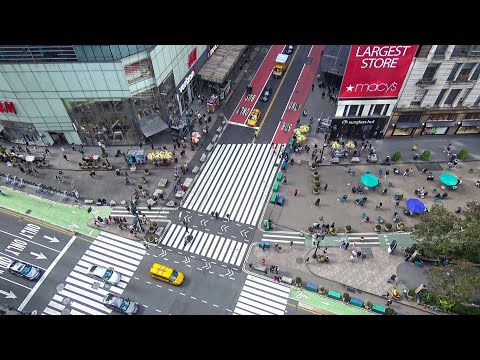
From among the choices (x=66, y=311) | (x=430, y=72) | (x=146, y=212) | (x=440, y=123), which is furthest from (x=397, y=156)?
(x=66, y=311)

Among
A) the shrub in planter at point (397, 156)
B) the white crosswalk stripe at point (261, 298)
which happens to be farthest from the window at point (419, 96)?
the white crosswalk stripe at point (261, 298)

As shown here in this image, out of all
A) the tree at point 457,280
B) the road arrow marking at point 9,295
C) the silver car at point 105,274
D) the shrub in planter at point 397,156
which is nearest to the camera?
the tree at point 457,280

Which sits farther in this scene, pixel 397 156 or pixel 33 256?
pixel 397 156

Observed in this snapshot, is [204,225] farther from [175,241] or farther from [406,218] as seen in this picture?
[406,218]

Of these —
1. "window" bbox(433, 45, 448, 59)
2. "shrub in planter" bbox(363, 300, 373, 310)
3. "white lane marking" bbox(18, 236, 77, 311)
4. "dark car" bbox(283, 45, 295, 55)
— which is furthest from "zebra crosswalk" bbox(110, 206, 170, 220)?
"dark car" bbox(283, 45, 295, 55)

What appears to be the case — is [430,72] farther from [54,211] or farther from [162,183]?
[54,211]

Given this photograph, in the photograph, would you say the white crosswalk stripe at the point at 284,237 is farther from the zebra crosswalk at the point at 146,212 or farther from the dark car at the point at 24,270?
the dark car at the point at 24,270

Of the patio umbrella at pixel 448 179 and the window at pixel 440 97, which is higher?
the window at pixel 440 97
